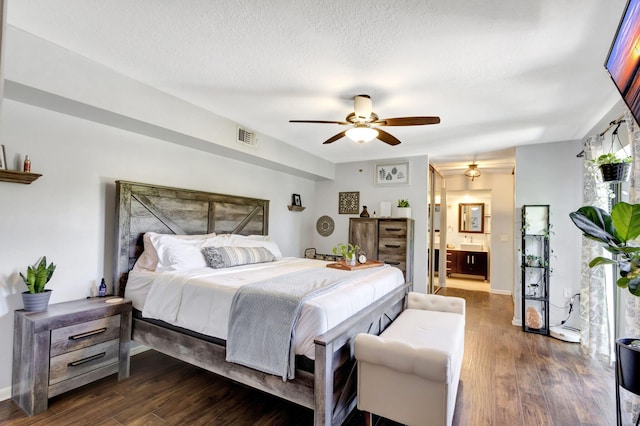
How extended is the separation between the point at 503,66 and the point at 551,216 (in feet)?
9.81

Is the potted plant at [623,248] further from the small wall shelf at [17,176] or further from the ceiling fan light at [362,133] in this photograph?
the small wall shelf at [17,176]

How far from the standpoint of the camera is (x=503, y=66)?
2.40m

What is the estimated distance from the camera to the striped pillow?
3.31m

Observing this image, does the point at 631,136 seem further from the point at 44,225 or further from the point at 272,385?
the point at 44,225

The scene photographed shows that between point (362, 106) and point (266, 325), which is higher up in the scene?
point (362, 106)

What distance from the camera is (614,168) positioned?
2670 millimetres

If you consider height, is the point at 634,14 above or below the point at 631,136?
above

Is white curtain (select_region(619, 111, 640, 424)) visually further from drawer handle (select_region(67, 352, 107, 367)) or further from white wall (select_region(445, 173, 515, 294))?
white wall (select_region(445, 173, 515, 294))

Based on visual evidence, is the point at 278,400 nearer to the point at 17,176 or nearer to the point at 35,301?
the point at 35,301

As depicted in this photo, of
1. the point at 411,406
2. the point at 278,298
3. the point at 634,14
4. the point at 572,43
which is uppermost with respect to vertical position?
the point at 572,43

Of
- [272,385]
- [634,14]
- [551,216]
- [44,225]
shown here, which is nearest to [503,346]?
[551,216]

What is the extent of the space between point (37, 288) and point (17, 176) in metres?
0.88

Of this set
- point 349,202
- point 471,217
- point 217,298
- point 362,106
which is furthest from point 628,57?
point 471,217

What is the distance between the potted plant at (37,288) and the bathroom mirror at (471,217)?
842 centimetres
